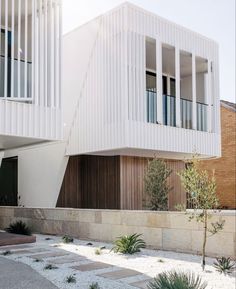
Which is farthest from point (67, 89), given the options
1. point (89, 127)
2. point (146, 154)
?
point (146, 154)

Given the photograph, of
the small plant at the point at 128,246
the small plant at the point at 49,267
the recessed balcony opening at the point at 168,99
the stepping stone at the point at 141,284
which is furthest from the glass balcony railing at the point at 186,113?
the stepping stone at the point at 141,284

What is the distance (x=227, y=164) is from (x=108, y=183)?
9602mm

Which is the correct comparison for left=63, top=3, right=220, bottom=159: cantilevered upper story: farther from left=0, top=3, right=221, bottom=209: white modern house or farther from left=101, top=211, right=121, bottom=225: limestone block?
left=101, top=211, right=121, bottom=225: limestone block

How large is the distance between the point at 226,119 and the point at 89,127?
11.0 meters

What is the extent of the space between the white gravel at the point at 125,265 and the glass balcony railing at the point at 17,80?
378 cm

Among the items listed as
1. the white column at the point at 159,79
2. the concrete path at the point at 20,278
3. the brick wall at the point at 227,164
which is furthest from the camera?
the brick wall at the point at 227,164

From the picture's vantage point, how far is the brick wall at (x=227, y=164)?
22.8 metres

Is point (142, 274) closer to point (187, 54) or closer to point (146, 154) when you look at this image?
point (146, 154)

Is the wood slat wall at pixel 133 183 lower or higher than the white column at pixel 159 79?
lower

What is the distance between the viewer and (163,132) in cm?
1437

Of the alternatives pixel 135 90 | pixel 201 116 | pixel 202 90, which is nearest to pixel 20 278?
pixel 135 90

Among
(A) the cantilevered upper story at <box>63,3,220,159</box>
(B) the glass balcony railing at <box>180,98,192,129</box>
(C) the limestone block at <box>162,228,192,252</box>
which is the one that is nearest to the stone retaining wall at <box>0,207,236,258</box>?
(C) the limestone block at <box>162,228,192,252</box>

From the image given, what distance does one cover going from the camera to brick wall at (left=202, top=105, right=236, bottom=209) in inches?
899

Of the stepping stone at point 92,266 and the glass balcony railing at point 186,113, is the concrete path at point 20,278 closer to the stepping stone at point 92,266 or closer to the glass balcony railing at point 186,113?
the stepping stone at point 92,266
